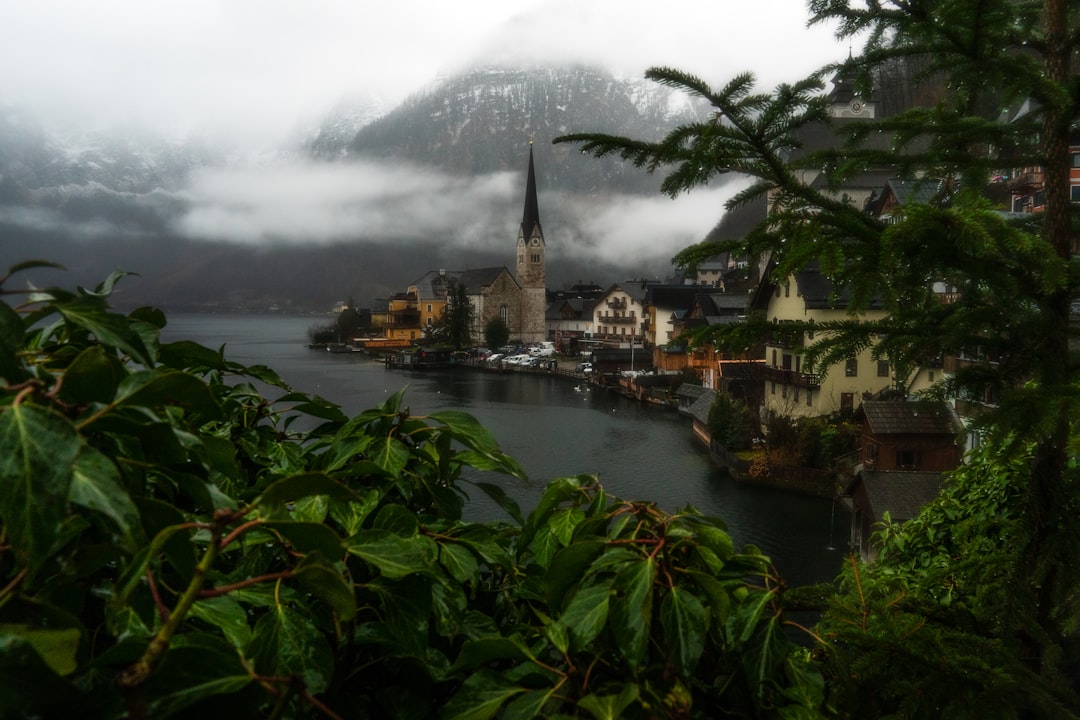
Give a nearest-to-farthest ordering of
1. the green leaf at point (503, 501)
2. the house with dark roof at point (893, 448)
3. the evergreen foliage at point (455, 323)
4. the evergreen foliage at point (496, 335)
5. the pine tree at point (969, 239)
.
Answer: the green leaf at point (503, 501)
the pine tree at point (969, 239)
the house with dark roof at point (893, 448)
the evergreen foliage at point (455, 323)
the evergreen foliage at point (496, 335)

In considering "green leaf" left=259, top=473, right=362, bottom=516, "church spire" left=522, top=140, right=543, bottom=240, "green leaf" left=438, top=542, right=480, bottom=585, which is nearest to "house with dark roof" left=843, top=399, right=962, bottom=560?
"green leaf" left=438, top=542, right=480, bottom=585

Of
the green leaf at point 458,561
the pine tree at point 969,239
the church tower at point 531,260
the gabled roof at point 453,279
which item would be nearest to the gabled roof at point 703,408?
the pine tree at point 969,239

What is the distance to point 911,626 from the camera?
1631 mm

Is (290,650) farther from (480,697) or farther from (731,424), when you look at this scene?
(731,424)

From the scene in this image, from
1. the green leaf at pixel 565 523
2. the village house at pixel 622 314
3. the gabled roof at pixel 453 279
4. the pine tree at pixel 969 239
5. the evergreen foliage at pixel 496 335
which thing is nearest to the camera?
the green leaf at pixel 565 523

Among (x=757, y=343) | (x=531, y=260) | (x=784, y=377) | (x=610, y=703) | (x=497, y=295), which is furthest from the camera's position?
(x=531, y=260)

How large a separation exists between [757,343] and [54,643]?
6.70 feet

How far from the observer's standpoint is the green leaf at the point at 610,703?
0.69 metres

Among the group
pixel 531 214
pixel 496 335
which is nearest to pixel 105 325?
pixel 496 335

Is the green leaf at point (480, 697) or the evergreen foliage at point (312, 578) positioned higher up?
the evergreen foliage at point (312, 578)

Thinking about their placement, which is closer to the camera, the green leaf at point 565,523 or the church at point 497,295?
the green leaf at point 565,523

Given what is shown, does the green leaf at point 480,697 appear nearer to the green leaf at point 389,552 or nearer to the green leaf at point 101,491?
the green leaf at point 389,552

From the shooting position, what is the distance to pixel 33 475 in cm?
46

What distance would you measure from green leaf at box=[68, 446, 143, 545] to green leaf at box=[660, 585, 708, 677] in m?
0.49
